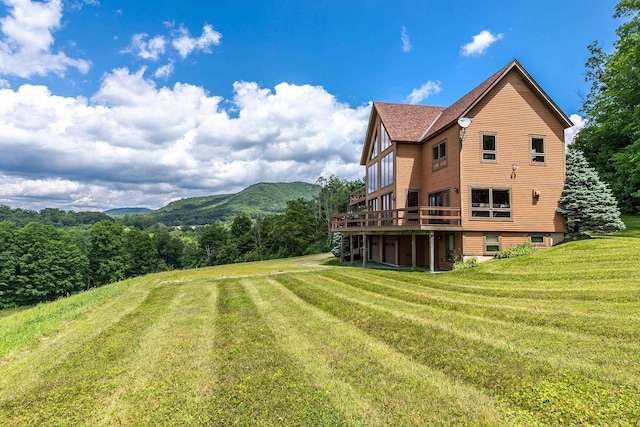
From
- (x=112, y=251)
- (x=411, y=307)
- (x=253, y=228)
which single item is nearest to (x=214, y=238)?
(x=253, y=228)

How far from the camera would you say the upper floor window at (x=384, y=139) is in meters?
21.2

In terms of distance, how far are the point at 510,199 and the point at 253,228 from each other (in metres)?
49.7

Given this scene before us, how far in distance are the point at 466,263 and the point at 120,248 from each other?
5264 cm

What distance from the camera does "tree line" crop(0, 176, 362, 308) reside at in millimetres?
39500

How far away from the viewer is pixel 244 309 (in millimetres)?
9070

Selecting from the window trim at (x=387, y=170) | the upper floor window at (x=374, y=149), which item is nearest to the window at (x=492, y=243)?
the window trim at (x=387, y=170)

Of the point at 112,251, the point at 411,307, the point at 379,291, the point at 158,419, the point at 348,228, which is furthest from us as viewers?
the point at 112,251

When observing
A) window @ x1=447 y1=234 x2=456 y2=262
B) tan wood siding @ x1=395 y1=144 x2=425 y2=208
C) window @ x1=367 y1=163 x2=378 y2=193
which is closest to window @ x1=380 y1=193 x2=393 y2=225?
tan wood siding @ x1=395 y1=144 x2=425 y2=208

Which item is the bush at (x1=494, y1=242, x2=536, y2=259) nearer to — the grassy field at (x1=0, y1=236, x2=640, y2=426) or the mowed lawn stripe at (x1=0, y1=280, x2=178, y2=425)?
the grassy field at (x1=0, y1=236, x2=640, y2=426)

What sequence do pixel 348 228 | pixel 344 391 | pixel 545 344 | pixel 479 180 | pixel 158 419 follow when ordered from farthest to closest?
pixel 348 228, pixel 479 180, pixel 545 344, pixel 344 391, pixel 158 419

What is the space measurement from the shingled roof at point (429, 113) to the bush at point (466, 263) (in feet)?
23.1

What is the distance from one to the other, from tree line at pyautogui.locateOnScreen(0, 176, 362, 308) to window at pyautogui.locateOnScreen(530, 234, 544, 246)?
3148 cm

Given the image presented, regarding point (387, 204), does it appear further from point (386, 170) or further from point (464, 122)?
point (464, 122)

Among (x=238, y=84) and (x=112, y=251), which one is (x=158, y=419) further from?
(x=112, y=251)
